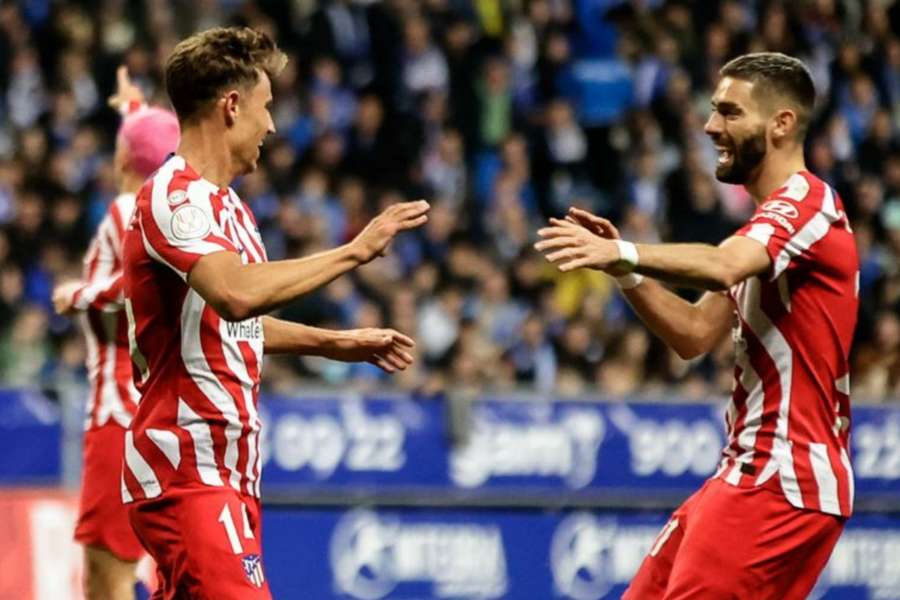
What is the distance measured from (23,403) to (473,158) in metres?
6.07

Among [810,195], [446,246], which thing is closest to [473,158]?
[446,246]

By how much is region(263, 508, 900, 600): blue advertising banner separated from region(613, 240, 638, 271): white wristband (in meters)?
5.37

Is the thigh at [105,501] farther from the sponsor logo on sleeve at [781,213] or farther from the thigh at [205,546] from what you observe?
the sponsor logo on sleeve at [781,213]

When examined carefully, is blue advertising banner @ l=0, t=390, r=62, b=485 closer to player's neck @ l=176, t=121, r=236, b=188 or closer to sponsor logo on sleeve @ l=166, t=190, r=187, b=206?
player's neck @ l=176, t=121, r=236, b=188

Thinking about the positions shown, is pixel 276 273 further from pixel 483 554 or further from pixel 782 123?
pixel 483 554

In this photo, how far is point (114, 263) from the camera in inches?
311

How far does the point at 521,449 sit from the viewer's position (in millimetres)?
11977

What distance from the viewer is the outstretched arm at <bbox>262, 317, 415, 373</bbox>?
6293 mm

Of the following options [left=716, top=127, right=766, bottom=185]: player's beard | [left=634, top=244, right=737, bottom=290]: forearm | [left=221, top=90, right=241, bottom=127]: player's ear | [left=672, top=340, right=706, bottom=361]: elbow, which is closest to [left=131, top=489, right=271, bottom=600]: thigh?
[left=221, top=90, right=241, bottom=127]: player's ear

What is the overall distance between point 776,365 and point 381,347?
4.20ft

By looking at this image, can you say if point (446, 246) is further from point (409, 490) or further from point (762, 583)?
point (762, 583)

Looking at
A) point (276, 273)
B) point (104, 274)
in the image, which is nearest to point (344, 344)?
point (276, 273)

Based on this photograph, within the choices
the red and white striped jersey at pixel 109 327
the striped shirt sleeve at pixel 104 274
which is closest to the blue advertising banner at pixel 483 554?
the red and white striped jersey at pixel 109 327

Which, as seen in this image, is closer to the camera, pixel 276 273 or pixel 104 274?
pixel 276 273
